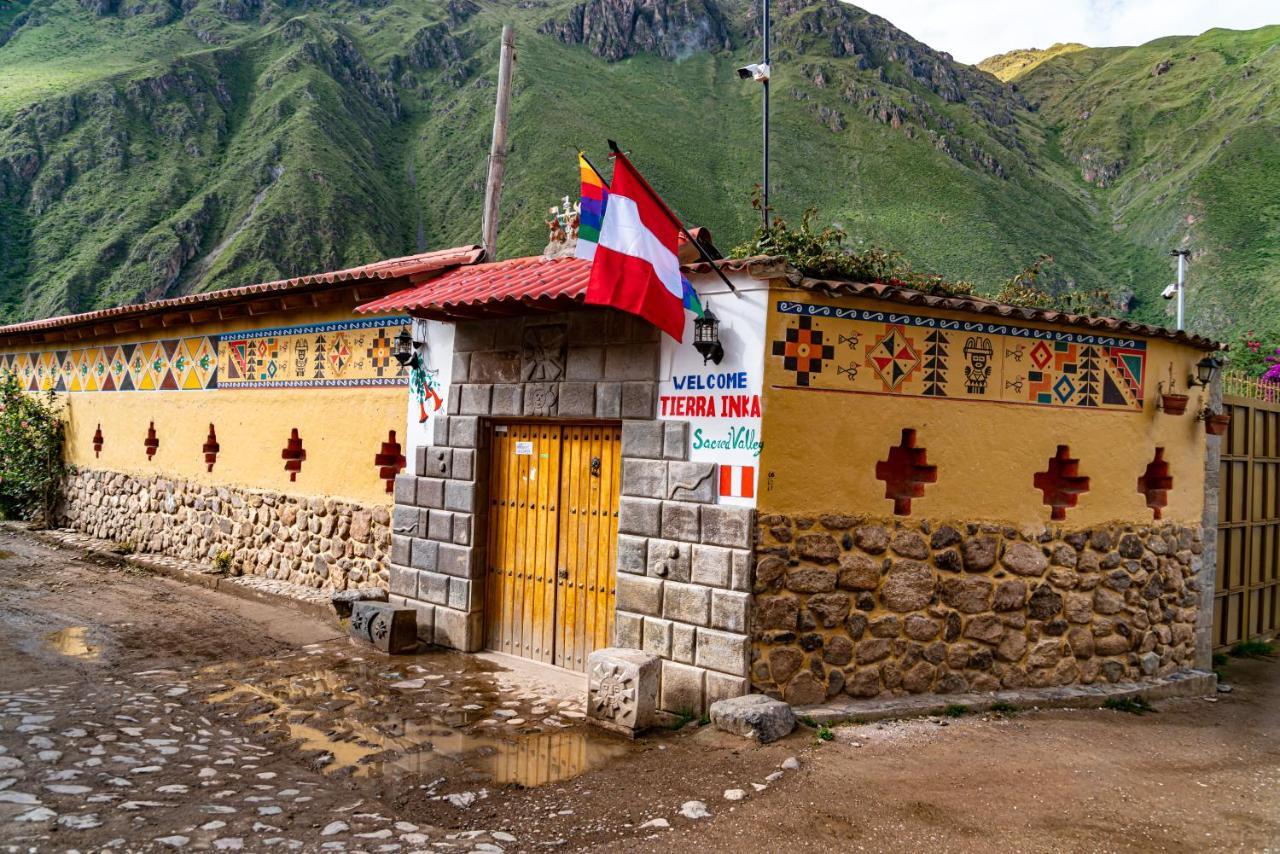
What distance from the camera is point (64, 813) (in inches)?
160

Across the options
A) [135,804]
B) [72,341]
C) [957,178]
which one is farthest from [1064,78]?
[135,804]

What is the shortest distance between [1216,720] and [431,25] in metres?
74.7

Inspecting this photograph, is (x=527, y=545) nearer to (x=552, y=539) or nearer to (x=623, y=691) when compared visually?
(x=552, y=539)

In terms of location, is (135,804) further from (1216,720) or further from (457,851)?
(1216,720)

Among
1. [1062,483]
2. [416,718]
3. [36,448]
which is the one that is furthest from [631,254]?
[36,448]

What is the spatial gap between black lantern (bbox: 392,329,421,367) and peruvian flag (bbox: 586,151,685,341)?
3.16m

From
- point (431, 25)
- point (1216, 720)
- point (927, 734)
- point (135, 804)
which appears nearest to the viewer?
point (135, 804)

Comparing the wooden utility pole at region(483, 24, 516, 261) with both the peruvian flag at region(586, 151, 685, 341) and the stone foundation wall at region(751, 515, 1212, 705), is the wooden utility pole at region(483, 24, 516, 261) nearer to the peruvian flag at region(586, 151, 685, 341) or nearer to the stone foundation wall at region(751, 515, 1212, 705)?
the peruvian flag at region(586, 151, 685, 341)

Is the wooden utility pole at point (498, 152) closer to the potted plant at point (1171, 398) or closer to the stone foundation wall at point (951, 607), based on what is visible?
the stone foundation wall at point (951, 607)

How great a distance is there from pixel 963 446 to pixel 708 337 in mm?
2005

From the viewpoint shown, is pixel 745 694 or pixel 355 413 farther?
pixel 355 413

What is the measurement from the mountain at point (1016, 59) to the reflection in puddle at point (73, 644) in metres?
112

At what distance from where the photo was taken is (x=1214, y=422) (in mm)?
7301

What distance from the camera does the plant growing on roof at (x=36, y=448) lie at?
14164mm
